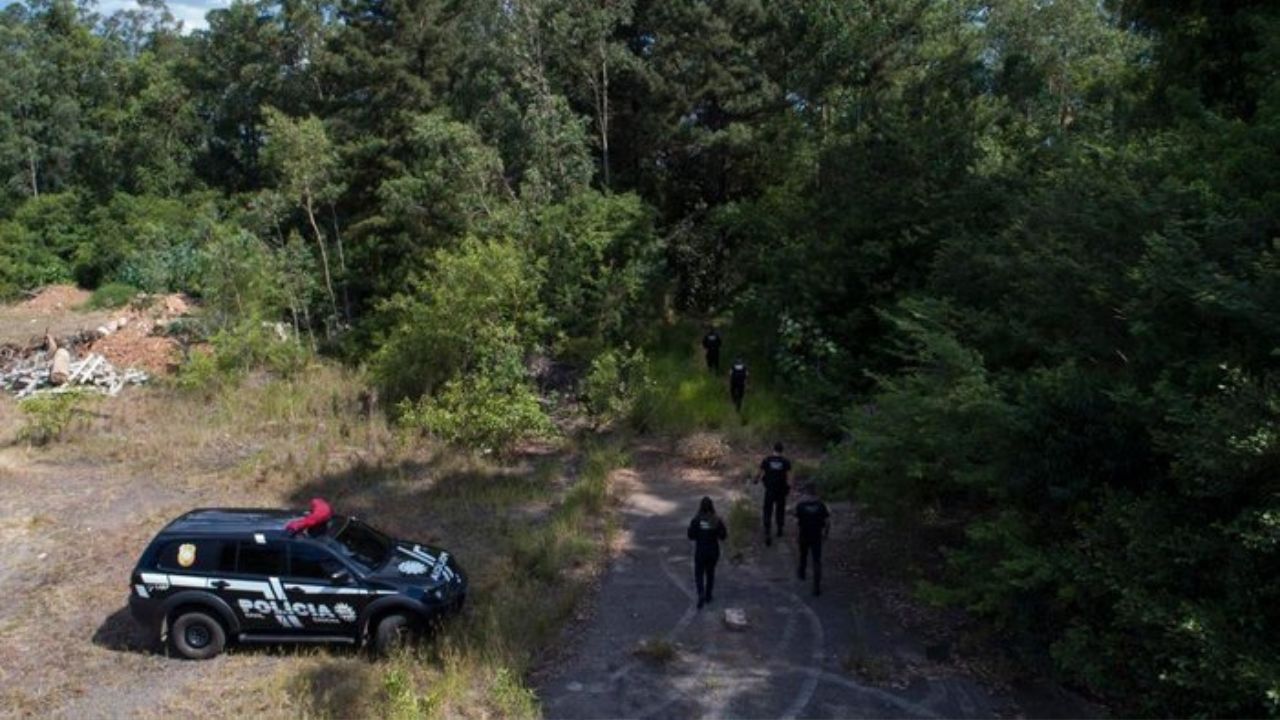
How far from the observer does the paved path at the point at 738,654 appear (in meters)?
9.78

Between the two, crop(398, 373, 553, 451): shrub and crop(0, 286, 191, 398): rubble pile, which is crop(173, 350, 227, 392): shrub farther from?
crop(398, 373, 553, 451): shrub

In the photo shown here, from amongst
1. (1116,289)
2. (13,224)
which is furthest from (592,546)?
(13,224)

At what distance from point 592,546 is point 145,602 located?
595cm

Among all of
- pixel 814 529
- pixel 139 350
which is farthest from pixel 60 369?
pixel 814 529

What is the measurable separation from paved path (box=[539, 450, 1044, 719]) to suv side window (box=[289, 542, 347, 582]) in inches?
113

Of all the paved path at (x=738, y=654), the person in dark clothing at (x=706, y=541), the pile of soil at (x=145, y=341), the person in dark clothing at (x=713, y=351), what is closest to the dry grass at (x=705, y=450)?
the person in dark clothing at (x=713, y=351)

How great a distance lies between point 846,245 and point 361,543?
510 inches

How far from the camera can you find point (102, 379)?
81.6 ft

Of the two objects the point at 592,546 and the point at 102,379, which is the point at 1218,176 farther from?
the point at 102,379

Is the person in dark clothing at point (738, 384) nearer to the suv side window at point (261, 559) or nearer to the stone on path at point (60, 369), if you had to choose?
the suv side window at point (261, 559)

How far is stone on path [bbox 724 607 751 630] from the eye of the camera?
1140 cm

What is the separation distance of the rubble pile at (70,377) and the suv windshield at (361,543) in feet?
51.2

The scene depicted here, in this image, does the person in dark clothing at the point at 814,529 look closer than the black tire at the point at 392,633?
No

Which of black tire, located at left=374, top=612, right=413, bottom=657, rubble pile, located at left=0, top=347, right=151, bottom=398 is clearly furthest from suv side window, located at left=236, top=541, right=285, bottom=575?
rubble pile, located at left=0, top=347, right=151, bottom=398
